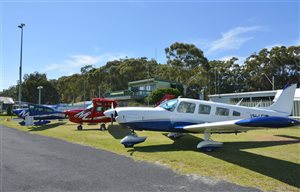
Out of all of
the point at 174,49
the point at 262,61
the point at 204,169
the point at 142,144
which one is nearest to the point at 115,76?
the point at 174,49

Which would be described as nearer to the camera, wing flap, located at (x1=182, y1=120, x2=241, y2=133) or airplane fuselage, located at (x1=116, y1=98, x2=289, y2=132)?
wing flap, located at (x1=182, y1=120, x2=241, y2=133)

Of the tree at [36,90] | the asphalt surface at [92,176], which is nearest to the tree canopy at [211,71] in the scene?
the tree at [36,90]

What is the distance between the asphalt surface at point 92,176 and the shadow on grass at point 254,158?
146cm

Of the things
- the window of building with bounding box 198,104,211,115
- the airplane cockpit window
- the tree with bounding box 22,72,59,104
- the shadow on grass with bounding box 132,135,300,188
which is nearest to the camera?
the shadow on grass with bounding box 132,135,300,188

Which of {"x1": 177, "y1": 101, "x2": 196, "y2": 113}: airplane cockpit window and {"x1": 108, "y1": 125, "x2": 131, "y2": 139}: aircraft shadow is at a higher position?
{"x1": 177, "y1": 101, "x2": 196, "y2": 113}: airplane cockpit window

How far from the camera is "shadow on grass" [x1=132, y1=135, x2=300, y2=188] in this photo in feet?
23.6

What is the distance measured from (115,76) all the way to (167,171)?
72.2m

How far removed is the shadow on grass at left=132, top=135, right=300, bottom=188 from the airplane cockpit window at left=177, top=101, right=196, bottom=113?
142 cm

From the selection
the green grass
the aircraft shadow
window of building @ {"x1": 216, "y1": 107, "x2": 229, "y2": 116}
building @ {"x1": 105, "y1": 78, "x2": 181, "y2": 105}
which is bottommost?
the aircraft shadow

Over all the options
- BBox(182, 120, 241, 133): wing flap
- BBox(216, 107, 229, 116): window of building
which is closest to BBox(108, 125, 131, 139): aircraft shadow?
BBox(216, 107, 229, 116): window of building

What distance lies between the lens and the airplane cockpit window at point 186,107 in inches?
489

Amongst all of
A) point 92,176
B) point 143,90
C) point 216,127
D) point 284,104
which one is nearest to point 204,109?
point 216,127

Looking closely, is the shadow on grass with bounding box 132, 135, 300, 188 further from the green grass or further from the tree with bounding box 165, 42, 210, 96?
the tree with bounding box 165, 42, 210, 96

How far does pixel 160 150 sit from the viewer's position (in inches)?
435
